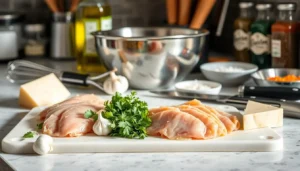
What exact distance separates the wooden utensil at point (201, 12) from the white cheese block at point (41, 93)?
0.52m

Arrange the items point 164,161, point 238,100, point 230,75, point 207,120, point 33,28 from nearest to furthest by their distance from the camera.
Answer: point 164,161 → point 207,120 → point 238,100 → point 230,75 → point 33,28

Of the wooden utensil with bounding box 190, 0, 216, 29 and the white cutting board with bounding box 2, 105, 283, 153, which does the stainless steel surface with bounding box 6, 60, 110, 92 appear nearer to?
the wooden utensil with bounding box 190, 0, 216, 29

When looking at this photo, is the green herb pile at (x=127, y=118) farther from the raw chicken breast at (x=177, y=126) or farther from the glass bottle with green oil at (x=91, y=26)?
the glass bottle with green oil at (x=91, y=26)

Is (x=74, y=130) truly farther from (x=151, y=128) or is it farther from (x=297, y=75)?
(x=297, y=75)

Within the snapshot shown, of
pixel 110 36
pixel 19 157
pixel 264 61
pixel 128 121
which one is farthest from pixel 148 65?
pixel 19 157

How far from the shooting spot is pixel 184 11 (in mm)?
1990

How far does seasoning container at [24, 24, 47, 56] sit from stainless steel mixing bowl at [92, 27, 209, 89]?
57cm

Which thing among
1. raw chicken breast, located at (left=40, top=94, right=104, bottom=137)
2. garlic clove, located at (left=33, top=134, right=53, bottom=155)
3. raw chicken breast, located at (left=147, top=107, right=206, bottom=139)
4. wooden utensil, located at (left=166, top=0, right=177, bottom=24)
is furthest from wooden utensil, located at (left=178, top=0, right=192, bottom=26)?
garlic clove, located at (left=33, top=134, right=53, bottom=155)

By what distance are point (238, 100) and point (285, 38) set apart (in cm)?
35

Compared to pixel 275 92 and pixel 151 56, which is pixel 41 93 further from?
pixel 275 92

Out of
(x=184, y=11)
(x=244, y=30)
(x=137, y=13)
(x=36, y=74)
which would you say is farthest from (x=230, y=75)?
(x=137, y=13)

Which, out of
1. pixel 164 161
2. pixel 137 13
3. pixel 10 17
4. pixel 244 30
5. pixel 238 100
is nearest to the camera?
pixel 164 161

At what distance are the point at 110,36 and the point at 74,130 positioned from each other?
0.54 metres

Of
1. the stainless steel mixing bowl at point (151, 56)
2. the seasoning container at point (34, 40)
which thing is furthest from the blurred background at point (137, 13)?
the stainless steel mixing bowl at point (151, 56)
